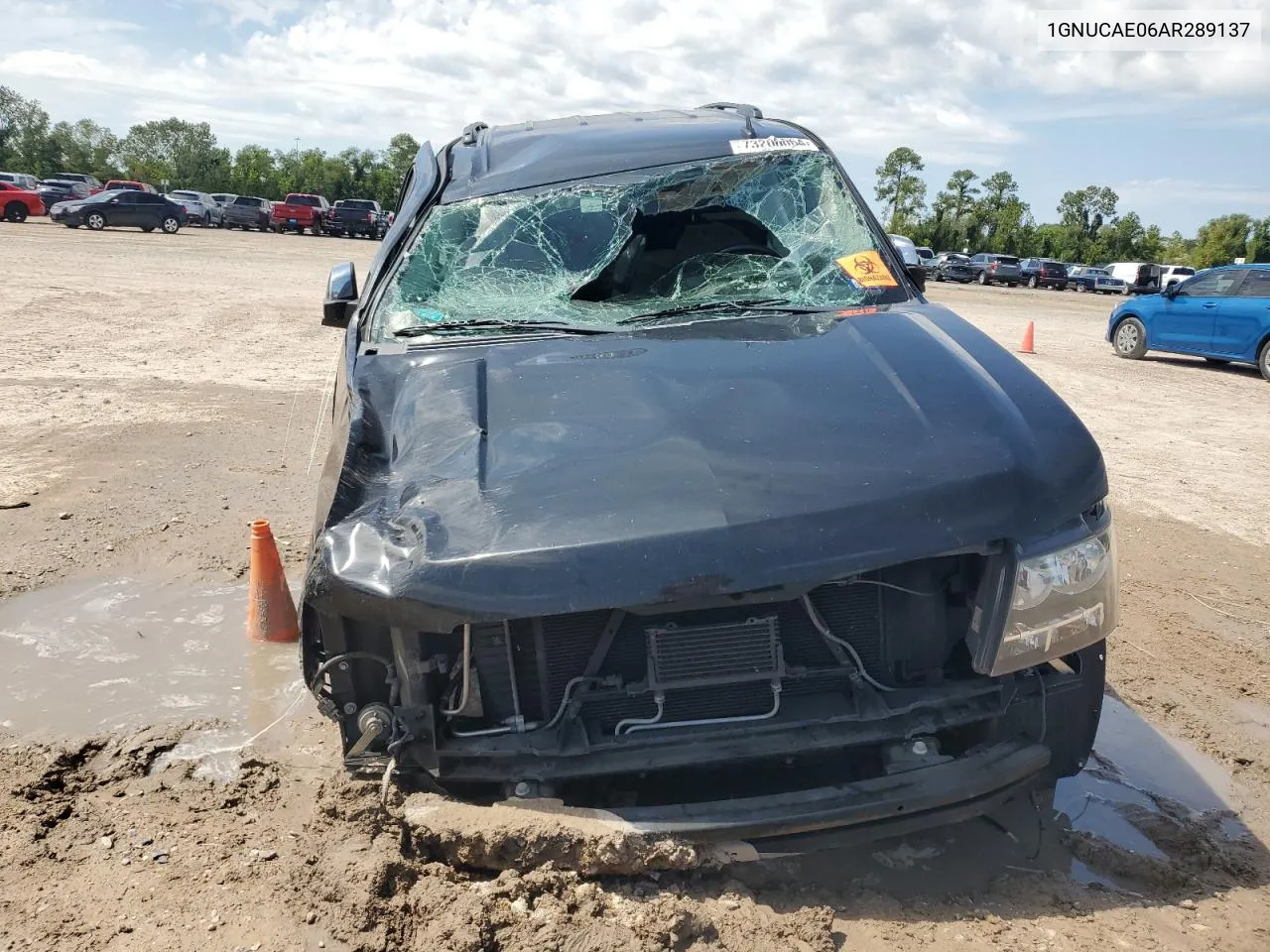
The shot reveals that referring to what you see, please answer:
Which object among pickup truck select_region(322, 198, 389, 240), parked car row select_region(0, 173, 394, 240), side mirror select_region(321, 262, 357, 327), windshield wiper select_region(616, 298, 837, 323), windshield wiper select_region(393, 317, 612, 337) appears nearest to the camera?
windshield wiper select_region(393, 317, 612, 337)

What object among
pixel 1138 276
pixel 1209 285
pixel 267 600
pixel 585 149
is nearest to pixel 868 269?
pixel 585 149

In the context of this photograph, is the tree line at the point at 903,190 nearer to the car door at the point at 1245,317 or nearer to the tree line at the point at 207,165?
the tree line at the point at 207,165

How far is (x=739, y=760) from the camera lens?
241cm

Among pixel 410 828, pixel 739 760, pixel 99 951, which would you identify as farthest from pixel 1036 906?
pixel 99 951

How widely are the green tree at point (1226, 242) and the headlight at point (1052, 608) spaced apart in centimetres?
7394

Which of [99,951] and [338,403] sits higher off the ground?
[338,403]

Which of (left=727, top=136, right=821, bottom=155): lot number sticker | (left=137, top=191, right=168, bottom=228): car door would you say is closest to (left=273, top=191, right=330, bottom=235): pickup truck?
(left=137, top=191, right=168, bottom=228): car door

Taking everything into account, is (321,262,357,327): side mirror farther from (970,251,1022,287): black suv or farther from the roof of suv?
(970,251,1022,287): black suv

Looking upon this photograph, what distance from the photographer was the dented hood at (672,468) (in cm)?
220

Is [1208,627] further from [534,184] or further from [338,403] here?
[338,403]

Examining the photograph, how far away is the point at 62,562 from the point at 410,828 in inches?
140

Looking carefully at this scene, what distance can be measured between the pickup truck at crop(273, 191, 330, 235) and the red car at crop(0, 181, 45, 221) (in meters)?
10.7

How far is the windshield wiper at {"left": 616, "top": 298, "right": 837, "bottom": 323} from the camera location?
11.2 feet

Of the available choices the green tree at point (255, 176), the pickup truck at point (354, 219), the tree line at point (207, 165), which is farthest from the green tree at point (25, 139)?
the pickup truck at point (354, 219)
